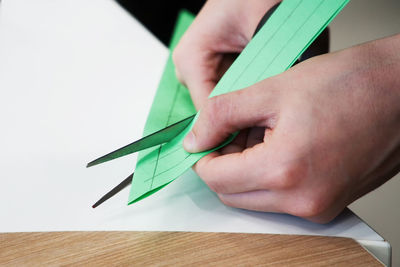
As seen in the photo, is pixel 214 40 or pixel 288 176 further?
pixel 214 40

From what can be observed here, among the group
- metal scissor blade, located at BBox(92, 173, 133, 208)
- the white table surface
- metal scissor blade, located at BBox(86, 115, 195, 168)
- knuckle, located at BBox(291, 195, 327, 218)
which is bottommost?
the white table surface

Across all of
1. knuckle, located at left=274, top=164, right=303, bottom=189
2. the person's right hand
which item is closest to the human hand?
knuckle, located at left=274, top=164, right=303, bottom=189

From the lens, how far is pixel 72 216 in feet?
1.65

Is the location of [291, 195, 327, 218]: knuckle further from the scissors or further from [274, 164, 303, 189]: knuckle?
the scissors

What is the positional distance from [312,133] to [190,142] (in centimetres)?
15

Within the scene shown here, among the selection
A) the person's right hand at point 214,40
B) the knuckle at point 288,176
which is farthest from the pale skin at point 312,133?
the person's right hand at point 214,40

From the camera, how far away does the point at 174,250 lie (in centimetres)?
47

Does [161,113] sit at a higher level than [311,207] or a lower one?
lower

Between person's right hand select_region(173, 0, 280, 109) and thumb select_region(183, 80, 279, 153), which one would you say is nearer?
thumb select_region(183, 80, 279, 153)

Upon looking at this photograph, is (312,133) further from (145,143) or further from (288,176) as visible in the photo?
(145,143)

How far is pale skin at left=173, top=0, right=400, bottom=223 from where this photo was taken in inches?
19.0

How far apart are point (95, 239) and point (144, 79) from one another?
0.37 metres

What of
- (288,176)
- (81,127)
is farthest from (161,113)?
(288,176)

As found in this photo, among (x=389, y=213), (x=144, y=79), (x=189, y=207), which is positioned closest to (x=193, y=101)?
(x=144, y=79)
